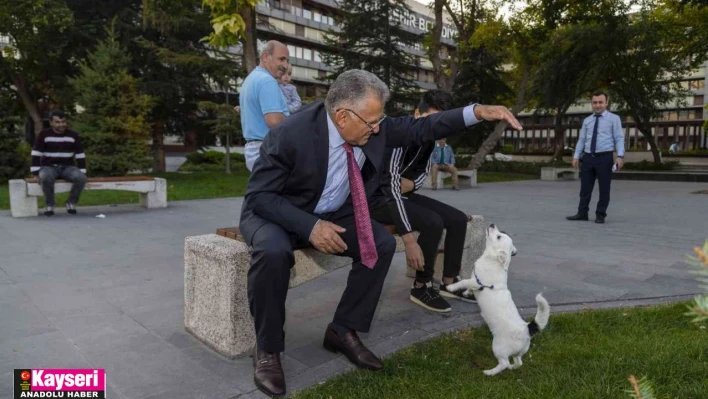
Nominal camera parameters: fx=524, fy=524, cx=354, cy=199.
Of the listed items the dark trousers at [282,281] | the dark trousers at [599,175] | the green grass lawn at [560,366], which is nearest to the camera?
the green grass lawn at [560,366]

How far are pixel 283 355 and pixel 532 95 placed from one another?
83.1 feet

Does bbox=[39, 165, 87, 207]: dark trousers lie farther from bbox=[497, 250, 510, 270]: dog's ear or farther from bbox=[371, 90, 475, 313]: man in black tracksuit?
bbox=[497, 250, 510, 270]: dog's ear

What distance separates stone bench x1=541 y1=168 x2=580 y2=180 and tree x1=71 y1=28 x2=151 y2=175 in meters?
14.8

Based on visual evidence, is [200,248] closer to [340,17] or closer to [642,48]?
[642,48]

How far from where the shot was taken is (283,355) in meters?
3.22

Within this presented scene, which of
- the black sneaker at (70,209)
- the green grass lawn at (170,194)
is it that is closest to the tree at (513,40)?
the green grass lawn at (170,194)

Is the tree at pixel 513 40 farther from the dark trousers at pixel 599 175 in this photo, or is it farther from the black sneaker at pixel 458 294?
the black sneaker at pixel 458 294

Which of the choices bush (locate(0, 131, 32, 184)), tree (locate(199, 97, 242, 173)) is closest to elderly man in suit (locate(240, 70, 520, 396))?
bush (locate(0, 131, 32, 184))

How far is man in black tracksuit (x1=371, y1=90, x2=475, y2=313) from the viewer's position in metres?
3.74

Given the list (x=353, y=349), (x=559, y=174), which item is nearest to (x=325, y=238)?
(x=353, y=349)

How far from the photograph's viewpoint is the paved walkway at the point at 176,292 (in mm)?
3020

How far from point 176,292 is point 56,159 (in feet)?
20.7

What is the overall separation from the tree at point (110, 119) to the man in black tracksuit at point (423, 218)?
1427cm

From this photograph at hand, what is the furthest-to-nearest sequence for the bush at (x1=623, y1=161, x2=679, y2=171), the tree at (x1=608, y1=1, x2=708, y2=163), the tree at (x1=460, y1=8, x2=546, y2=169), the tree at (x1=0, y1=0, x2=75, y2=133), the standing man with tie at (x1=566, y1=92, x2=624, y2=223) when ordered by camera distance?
the bush at (x1=623, y1=161, x2=679, y2=171)
the tree at (x1=608, y1=1, x2=708, y2=163)
the tree at (x1=460, y1=8, x2=546, y2=169)
the tree at (x1=0, y1=0, x2=75, y2=133)
the standing man with tie at (x1=566, y1=92, x2=624, y2=223)
